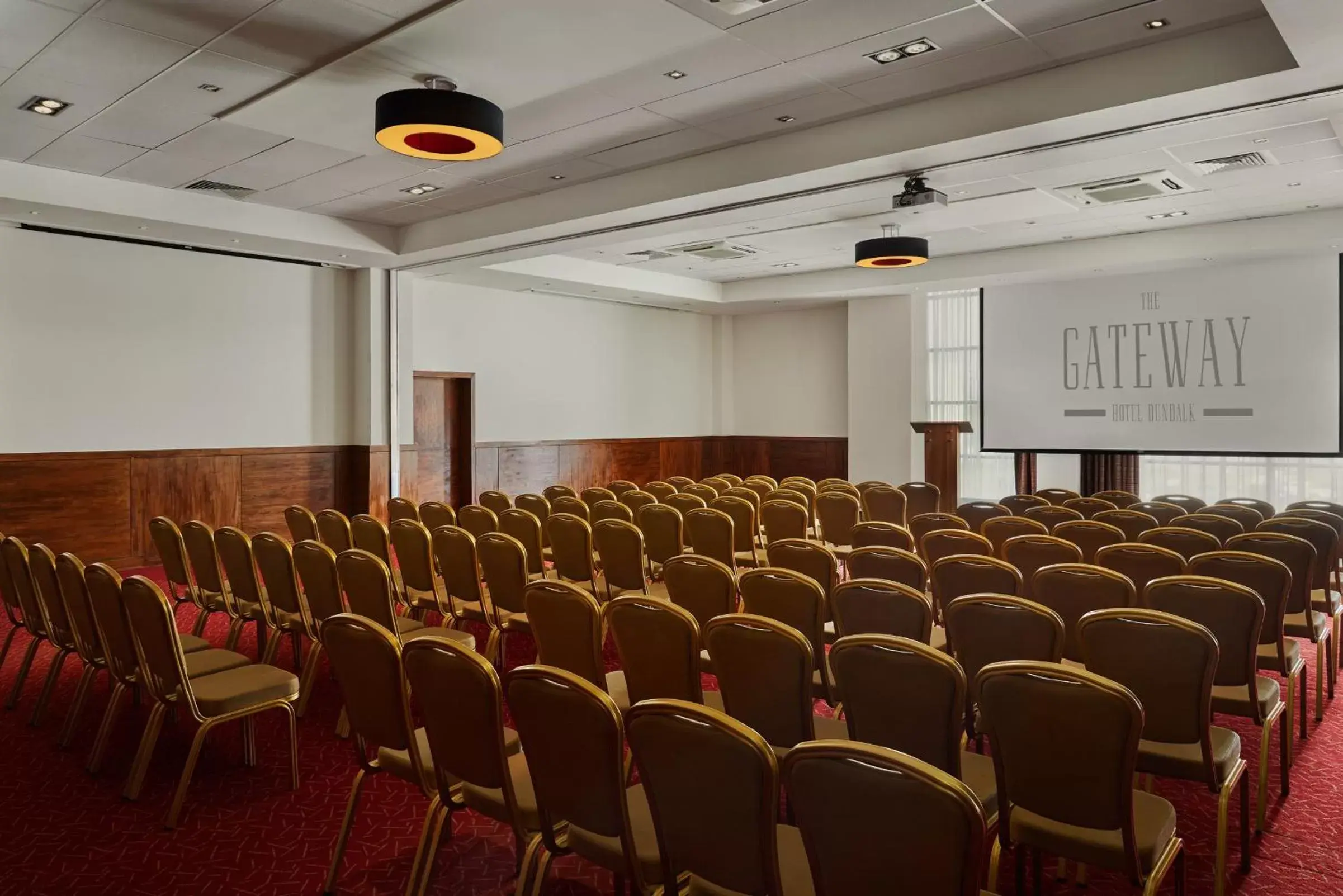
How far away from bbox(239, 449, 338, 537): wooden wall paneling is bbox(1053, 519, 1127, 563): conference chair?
951 cm

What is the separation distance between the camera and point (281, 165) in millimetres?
8758

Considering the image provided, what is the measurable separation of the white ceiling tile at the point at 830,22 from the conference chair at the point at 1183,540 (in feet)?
11.5

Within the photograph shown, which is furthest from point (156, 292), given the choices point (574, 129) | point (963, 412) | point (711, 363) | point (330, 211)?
point (963, 412)

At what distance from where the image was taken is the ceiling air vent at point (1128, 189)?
9258 mm

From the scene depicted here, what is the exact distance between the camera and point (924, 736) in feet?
9.83

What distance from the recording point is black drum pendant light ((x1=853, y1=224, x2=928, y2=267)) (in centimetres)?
1021

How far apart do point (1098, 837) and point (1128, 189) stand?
8726 millimetres

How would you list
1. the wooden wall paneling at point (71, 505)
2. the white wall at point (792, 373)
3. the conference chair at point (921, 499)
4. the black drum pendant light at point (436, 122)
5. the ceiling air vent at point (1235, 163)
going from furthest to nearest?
the white wall at point (792, 373) < the wooden wall paneling at point (71, 505) < the conference chair at point (921, 499) < the ceiling air vent at point (1235, 163) < the black drum pendant light at point (436, 122)

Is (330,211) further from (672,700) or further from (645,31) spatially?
(672,700)

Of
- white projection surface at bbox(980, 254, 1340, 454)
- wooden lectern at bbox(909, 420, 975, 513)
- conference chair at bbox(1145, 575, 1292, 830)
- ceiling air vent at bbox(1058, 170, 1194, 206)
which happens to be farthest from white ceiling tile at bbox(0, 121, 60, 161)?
white projection surface at bbox(980, 254, 1340, 454)

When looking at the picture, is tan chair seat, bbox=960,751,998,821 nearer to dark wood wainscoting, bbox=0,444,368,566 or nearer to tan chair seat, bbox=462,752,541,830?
tan chair seat, bbox=462,752,541,830

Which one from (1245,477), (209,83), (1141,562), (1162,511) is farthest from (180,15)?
(1245,477)

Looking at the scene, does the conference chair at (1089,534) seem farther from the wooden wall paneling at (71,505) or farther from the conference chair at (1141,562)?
the wooden wall paneling at (71,505)

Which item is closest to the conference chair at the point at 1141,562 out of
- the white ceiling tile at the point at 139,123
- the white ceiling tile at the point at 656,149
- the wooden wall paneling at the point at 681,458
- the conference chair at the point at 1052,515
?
the conference chair at the point at 1052,515
